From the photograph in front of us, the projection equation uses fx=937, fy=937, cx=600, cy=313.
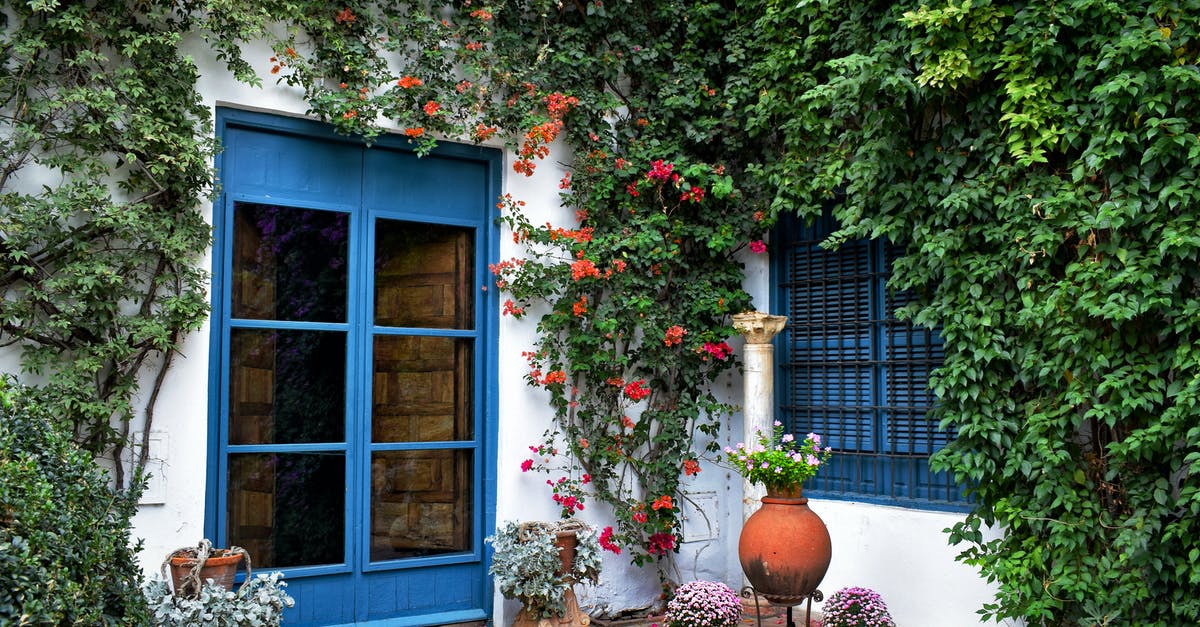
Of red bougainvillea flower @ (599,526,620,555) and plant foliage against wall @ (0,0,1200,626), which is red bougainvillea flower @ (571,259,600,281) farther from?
Answer: red bougainvillea flower @ (599,526,620,555)

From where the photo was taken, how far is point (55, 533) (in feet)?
9.30

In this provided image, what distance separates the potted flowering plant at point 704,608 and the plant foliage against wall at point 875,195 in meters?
0.63

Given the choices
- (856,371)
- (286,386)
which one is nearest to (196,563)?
(286,386)

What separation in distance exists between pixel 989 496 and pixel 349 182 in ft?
11.5

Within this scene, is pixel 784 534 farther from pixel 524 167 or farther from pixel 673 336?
pixel 524 167

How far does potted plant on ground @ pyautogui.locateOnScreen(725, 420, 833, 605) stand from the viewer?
446cm

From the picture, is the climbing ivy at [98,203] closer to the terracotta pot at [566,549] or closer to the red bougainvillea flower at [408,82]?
the red bougainvillea flower at [408,82]

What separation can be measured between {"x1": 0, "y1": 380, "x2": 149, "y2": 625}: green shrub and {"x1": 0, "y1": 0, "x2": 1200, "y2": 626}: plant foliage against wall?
2.60 feet

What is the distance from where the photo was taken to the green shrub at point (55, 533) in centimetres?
255

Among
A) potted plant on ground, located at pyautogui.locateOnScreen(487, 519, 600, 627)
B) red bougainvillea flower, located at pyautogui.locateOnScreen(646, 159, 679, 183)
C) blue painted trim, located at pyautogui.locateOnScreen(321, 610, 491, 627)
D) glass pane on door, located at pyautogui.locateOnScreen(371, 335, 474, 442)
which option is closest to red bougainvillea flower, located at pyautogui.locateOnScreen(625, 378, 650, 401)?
potted plant on ground, located at pyautogui.locateOnScreen(487, 519, 600, 627)

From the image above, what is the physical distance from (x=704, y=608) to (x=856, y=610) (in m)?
0.74

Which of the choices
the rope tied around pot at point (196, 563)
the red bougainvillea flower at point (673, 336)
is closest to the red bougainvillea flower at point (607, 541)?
the red bougainvillea flower at point (673, 336)

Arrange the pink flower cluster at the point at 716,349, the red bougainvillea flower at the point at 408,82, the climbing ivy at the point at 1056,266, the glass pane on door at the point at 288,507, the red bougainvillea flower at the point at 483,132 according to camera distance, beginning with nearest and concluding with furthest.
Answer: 1. the climbing ivy at the point at 1056,266
2. the glass pane on door at the point at 288,507
3. the red bougainvillea flower at the point at 408,82
4. the red bougainvillea flower at the point at 483,132
5. the pink flower cluster at the point at 716,349

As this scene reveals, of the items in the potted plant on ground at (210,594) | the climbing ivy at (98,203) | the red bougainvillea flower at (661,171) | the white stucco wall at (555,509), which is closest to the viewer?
the potted plant on ground at (210,594)
